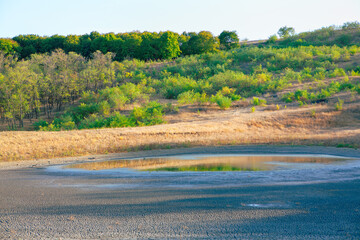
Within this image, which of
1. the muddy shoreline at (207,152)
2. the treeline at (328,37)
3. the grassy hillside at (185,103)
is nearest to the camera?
the muddy shoreline at (207,152)

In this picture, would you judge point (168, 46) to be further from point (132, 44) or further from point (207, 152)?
point (207, 152)

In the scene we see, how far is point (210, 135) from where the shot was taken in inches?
781

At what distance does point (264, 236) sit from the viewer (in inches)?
235

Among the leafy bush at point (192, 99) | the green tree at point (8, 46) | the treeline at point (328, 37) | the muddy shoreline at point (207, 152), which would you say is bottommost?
the muddy shoreline at point (207, 152)

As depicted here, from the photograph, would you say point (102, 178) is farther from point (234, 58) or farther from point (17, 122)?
point (234, 58)

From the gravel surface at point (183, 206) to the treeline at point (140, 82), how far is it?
14.0 m

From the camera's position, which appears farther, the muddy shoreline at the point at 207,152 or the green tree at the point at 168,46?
the green tree at the point at 168,46

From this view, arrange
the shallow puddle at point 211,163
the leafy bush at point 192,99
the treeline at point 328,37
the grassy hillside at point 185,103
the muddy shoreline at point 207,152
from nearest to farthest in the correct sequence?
the shallow puddle at point 211,163
the muddy shoreline at point 207,152
the grassy hillside at point 185,103
the leafy bush at point 192,99
the treeline at point 328,37

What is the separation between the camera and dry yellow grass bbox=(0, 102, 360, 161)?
16.4 metres

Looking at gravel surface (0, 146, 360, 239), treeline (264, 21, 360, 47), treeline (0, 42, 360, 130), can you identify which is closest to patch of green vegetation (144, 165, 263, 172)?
gravel surface (0, 146, 360, 239)

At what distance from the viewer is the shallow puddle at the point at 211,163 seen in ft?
40.3

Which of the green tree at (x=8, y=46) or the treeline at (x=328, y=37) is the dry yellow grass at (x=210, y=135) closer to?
the treeline at (x=328, y=37)

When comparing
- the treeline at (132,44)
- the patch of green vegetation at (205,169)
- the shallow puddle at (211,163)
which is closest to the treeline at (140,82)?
the treeline at (132,44)

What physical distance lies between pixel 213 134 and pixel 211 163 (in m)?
6.67
